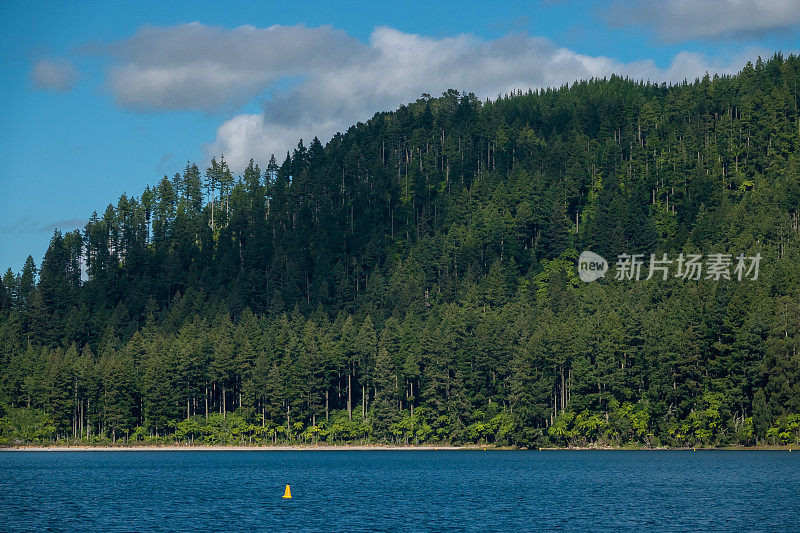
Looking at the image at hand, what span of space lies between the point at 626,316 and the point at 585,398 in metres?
14.9

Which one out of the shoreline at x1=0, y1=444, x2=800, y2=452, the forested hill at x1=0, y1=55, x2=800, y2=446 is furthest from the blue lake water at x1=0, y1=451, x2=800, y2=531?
the shoreline at x1=0, y1=444, x2=800, y2=452

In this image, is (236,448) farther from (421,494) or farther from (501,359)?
(421,494)

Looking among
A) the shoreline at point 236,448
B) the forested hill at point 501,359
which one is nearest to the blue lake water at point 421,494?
the forested hill at point 501,359

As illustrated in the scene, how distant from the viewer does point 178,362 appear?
520 feet

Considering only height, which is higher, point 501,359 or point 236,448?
point 501,359

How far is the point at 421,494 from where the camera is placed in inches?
2854

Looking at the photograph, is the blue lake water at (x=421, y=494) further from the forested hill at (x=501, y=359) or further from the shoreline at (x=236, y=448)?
the shoreline at (x=236, y=448)

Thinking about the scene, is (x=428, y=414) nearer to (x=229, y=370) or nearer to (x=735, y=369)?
(x=229, y=370)

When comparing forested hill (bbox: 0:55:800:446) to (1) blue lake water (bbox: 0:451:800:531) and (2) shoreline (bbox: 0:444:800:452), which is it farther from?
(1) blue lake water (bbox: 0:451:800:531)

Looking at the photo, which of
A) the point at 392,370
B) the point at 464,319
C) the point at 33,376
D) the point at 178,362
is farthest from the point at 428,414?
the point at 33,376

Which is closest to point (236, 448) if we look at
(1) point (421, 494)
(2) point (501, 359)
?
(2) point (501, 359)

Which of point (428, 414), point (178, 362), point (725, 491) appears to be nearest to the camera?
point (725, 491)

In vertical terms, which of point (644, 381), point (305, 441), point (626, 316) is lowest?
point (305, 441)

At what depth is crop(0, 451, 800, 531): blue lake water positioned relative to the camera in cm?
5528
